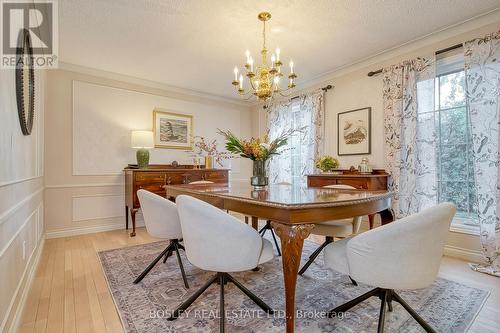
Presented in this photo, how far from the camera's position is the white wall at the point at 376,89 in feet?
8.81

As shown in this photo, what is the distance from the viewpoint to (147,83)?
439 centimetres

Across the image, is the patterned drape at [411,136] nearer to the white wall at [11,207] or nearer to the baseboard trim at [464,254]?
the baseboard trim at [464,254]

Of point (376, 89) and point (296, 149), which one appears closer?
point (376, 89)

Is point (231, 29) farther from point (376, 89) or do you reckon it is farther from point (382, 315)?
point (382, 315)

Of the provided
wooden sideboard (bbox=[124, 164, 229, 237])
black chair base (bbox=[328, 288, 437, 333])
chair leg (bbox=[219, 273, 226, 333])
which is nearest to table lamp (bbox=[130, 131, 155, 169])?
wooden sideboard (bbox=[124, 164, 229, 237])

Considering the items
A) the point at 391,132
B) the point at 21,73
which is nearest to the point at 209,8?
the point at 21,73

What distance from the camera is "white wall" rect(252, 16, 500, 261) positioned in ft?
8.81

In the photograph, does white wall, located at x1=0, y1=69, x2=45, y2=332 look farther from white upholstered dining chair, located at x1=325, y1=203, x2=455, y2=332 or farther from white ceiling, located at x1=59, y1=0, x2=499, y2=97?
white upholstered dining chair, located at x1=325, y1=203, x2=455, y2=332

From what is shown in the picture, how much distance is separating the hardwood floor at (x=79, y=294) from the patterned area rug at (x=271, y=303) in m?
0.07

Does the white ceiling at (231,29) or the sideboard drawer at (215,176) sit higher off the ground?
the white ceiling at (231,29)

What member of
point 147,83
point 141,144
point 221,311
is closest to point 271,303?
point 221,311

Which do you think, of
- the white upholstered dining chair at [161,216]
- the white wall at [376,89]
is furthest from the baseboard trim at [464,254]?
the white upholstered dining chair at [161,216]

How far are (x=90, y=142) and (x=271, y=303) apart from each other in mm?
3637

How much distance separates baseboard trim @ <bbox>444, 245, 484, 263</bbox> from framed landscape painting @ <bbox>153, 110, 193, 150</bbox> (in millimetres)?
4256
